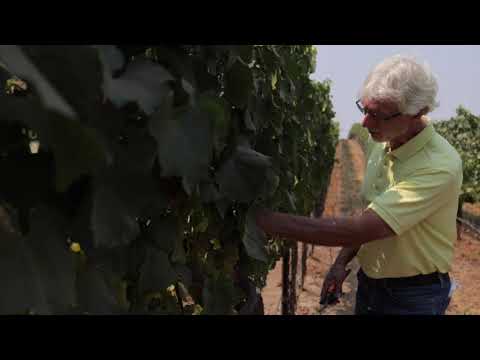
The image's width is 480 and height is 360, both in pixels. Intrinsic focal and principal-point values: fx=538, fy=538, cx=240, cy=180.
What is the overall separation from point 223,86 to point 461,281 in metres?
8.99

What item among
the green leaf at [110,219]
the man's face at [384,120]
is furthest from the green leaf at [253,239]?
the green leaf at [110,219]

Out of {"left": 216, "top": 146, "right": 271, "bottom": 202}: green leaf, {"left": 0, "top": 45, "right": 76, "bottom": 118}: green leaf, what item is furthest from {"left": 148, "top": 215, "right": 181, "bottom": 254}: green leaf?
{"left": 0, "top": 45, "right": 76, "bottom": 118}: green leaf

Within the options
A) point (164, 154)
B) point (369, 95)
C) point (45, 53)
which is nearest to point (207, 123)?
point (164, 154)

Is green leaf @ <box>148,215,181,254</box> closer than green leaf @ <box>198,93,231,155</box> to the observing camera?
No

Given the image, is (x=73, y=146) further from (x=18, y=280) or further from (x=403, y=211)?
(x=403, y=211)

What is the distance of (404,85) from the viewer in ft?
6.95

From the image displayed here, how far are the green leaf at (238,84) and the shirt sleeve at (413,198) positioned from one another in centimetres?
80

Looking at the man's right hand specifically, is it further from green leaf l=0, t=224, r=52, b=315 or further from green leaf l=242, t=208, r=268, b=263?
green leaf l=0, t=224, r=52, b=315

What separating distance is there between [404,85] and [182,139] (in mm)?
1430

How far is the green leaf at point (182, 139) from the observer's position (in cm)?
90

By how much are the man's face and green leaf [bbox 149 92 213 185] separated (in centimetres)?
131

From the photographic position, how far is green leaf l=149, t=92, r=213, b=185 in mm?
899

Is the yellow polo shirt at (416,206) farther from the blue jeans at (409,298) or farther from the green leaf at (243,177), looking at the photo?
the green leaf at (243,177)

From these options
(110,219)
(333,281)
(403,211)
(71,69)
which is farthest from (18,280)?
(333,281)
